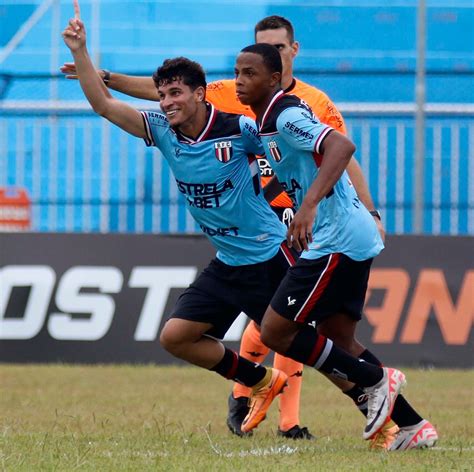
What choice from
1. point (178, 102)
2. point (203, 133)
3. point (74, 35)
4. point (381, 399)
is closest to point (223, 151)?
point (203, 133)

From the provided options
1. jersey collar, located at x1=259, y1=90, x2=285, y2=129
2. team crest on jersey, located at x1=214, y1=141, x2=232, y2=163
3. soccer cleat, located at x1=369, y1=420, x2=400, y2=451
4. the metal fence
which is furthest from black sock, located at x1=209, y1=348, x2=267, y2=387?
the metal fence

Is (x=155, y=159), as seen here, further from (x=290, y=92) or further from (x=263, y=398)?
(x=263, y=398)

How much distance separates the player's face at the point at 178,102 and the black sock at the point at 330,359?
1.32m

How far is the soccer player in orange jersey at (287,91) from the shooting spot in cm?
723

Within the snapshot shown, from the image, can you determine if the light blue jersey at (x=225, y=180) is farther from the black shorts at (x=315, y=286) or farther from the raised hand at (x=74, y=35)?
the black shorts at (x=315, y=286)

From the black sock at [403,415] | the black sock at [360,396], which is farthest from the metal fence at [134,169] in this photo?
the black sock at [403,415]

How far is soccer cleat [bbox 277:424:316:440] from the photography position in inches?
276

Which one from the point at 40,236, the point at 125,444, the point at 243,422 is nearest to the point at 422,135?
the point at 40,236

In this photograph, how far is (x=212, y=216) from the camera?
6.64 m

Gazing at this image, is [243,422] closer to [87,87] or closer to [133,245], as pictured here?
[87,87]

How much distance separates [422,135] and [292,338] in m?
6.28

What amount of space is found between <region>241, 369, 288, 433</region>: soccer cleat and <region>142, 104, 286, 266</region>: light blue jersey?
746 millimetres

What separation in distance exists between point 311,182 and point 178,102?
979 mm

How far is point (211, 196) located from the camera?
21.6 feet
